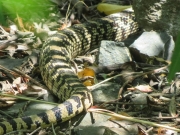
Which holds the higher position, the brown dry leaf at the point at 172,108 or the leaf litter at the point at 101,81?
the leaf litter at the point at 101,81

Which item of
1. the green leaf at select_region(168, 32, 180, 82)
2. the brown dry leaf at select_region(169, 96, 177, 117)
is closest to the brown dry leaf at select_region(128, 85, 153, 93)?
the brown dry leaf at select_region(169, 96, 177, 117)

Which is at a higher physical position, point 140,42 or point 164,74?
point 140,42

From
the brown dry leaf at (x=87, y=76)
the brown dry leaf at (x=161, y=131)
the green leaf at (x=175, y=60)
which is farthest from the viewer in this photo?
the brown dry leaf at (x=87, y=76)

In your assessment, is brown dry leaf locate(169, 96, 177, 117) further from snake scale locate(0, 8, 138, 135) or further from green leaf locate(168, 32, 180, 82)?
green leaf locate(168, 32, 180, 82)

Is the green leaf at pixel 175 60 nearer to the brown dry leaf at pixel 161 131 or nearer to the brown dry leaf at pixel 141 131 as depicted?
the brown dry leaf at pixel 141 131

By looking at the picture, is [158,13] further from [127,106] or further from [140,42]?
[127,106]

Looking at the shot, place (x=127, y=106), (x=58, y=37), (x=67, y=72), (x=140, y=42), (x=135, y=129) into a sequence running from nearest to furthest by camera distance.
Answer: (x=135, y=129) < (x=127, y=106) < (x=67, y=72) < (x=140, y=42) < (x=58, y=37)

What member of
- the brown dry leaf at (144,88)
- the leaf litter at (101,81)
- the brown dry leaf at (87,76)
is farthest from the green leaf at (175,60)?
the brown dry leaf at (87,76)

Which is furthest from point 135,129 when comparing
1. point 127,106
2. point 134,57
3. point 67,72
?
point 134,57
